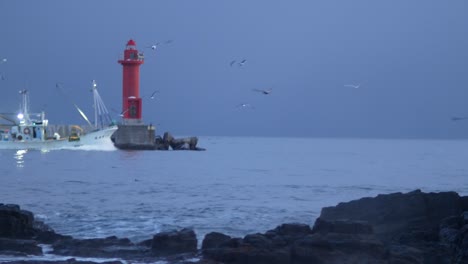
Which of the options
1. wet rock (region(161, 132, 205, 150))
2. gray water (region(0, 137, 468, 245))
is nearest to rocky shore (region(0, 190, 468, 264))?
gray water (region(0, 137, 468, 245))

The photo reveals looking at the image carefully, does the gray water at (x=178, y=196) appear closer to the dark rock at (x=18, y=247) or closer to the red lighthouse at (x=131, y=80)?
the dark rock at (x=18, y=247)

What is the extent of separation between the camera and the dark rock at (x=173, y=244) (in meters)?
18.3

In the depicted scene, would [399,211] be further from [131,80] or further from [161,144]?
[161,144]

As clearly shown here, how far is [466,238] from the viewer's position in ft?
47.3

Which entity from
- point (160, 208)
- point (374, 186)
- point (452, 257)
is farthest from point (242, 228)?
point (374, 186)

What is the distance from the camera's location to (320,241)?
16094 millimetres

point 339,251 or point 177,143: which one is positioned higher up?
point 177,143

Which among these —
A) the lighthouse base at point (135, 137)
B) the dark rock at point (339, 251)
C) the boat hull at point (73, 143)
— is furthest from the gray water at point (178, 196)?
the boat hull at point (73, 143)

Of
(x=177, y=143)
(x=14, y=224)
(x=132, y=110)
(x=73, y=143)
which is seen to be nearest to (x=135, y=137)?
(x=132, y=110)

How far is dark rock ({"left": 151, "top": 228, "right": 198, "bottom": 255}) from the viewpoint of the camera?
18281 millimetres

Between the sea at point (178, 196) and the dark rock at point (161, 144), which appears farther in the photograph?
the dark rock at point (161, 144)

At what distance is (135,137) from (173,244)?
247 ft

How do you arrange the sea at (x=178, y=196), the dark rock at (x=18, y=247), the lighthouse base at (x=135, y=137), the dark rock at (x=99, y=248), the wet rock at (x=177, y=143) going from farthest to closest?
the wet rock at (x=177, y=143), the lighthouse base at (x=135, y=137), the sea at (x=178, y=196), the dark rock at (x=99, y=248), the dark rock at (x=18, y=247)

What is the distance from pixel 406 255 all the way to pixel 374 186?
33.5 metres
